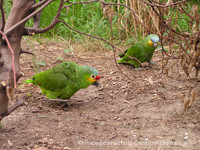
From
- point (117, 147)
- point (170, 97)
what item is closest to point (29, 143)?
point (117, 147)

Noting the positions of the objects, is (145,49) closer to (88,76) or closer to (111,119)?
(88,76)

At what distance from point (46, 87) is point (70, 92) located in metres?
0.30

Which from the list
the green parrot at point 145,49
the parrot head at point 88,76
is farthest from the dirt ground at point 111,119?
the parrot head at point 88,76

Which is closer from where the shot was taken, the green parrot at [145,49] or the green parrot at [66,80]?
the green parrot at [66,80]

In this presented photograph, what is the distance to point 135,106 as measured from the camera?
3076 millimetres

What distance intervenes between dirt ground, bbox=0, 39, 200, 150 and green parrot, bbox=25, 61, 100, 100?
210 millimetres

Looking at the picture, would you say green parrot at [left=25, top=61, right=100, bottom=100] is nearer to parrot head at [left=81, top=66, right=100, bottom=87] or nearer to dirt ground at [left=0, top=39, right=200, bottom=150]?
parrot head at [left=81, top=66, right=100, bottom=87]

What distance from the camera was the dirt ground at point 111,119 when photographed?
215cm

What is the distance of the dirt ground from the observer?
2.15 metres

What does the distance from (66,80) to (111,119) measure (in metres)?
0.72

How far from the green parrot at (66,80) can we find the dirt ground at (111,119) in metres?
0.21

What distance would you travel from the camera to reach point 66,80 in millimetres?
3100

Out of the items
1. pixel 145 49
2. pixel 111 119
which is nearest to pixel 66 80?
pixel 111 119

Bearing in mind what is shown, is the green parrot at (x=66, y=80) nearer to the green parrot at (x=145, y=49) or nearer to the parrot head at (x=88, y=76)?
the parrot head at (x=88, y=76)
